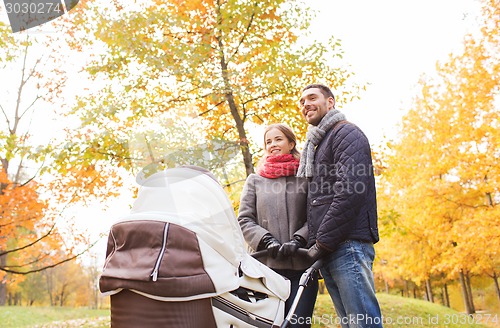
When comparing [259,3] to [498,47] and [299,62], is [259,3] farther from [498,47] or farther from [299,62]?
[498,47]

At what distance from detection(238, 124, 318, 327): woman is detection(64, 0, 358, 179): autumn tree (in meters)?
2.98

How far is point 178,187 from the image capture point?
255 centimetres

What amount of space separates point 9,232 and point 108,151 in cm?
280

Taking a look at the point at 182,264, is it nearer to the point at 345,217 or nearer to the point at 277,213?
the point at 345,217

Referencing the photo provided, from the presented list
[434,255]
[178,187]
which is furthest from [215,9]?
[434,255]

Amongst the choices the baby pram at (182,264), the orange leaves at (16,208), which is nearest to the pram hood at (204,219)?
the baby pram at (182,264)

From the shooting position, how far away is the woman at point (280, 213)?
10.3ft

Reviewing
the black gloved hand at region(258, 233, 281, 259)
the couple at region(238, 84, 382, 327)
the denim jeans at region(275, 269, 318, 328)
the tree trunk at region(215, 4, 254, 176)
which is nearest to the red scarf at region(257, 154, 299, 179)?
the couple at region(238, 84, 382, 327)

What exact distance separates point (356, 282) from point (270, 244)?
Result: 691 mm

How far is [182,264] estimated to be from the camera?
2217 mm

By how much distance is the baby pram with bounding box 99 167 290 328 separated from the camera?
2180 mm

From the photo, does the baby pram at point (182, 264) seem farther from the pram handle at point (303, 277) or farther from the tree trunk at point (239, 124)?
the tree trunk at point (239, 124)

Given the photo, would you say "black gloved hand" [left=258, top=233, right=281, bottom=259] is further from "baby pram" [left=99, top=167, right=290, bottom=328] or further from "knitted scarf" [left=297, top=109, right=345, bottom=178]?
"knitted scarf" [left=297, top=109, right=345, bottom=178]

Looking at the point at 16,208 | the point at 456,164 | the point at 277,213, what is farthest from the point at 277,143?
the point at 456,164
